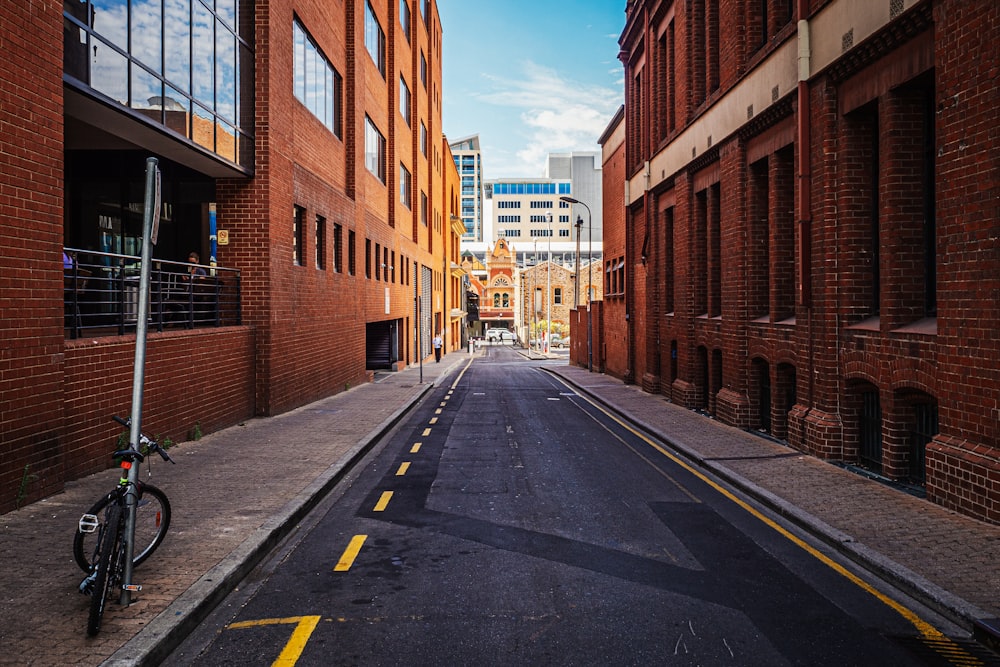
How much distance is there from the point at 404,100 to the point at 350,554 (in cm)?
3552

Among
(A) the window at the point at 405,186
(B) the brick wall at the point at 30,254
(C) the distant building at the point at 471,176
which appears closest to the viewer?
(B) the brick wall at the point at 30,254

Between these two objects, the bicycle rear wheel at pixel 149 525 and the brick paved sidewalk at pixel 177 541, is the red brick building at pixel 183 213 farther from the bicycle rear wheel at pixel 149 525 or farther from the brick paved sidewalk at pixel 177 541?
the bicycle rear wheel at pixel 149 525

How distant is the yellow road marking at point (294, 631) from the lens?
4.68 m

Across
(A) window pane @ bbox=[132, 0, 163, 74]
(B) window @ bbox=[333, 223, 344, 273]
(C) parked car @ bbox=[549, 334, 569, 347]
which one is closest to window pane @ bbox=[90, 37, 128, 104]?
(A) window pane @ bbox=[132, 0, 163, 74]

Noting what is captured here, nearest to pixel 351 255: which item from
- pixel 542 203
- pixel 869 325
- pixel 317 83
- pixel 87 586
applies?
pixel 317 83

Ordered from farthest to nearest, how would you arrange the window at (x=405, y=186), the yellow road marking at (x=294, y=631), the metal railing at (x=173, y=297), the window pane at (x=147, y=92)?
the window at (x=405, y=186), the metal railing at (x=173, y=297), the window pane at (x=147, y=92), the yellow road marking at (x=294, y=631)

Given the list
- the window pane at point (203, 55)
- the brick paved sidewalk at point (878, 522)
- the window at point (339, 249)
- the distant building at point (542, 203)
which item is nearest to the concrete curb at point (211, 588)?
the brick paved sidewalk at point (878, 522)

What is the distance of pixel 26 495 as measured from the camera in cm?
792

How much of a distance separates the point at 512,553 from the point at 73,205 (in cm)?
1394

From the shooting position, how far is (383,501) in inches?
355

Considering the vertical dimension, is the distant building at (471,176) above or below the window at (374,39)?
above

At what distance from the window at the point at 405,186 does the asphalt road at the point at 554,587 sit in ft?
96.4

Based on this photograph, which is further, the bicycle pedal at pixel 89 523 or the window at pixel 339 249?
the window at pixel 339 249

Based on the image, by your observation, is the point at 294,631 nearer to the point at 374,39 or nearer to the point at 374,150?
the point at 374,150
